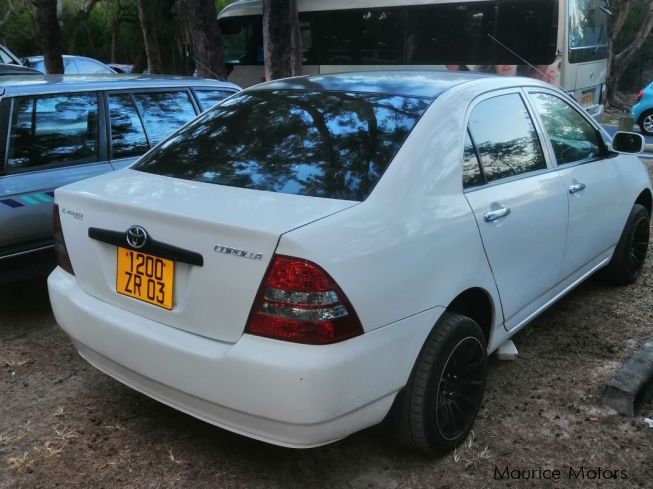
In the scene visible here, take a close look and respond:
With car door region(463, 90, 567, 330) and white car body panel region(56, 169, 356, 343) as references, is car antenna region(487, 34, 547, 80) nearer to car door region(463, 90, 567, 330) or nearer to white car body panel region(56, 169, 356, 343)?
car door region(463, 90, 567, 330)

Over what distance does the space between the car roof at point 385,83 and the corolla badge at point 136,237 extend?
128 cm

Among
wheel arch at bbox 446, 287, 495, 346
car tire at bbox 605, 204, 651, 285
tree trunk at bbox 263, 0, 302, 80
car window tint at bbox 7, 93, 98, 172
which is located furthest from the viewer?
tree trunk at bbox 263, 0, 302, 80

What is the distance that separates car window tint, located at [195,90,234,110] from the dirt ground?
7.66ft

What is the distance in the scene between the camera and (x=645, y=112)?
14.1m

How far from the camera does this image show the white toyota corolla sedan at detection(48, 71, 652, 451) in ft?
7.48

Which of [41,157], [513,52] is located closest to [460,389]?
[41,157]

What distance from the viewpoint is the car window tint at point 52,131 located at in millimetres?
4109

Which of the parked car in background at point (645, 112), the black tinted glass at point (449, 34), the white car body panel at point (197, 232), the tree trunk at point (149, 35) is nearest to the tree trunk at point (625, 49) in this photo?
the parked car in background at point (645, 112)

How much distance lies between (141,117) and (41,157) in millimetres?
835

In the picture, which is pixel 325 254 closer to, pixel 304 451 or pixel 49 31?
pixel 304 451

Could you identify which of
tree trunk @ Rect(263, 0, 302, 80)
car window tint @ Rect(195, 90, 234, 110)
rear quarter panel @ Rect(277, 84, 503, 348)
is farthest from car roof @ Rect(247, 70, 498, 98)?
tree trunk @ Rect(263, 0, 302, 80)

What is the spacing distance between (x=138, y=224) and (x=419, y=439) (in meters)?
1.43

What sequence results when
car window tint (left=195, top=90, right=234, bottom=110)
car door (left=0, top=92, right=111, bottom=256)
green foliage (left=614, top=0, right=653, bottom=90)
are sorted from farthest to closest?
green foliage (left=614, top=0, right=653, bottom=90), car window tint (left=195, top=90, right=234, bottom=110), car door (left=0, top=92, right=111, bottom=256)

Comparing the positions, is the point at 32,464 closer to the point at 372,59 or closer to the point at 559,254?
the point at 559,254
